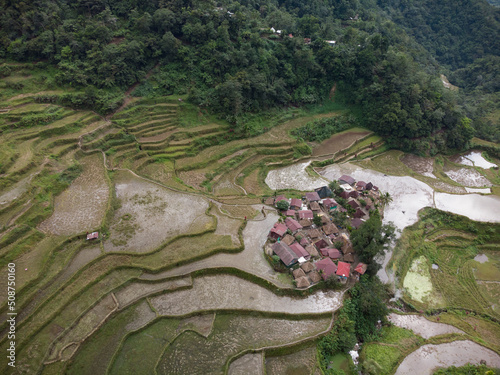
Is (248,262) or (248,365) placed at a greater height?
(248,262)

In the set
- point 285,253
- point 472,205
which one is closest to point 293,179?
point 285,253

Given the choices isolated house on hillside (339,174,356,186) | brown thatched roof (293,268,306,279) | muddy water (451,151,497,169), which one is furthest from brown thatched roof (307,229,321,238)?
muddy water (451,151,497,169)

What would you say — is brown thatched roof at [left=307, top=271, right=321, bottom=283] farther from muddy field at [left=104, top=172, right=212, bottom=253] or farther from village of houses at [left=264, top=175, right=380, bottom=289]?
muddy field at [left=104, top=172, right=212, bottom=253]

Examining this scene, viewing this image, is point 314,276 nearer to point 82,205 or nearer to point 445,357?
point 445,357

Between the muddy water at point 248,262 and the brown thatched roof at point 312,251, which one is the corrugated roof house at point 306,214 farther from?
the muddy water at point 248,262

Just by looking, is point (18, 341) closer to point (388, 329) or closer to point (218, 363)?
point (218, 363)

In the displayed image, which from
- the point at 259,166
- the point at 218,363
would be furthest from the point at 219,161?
the point at 218,363
